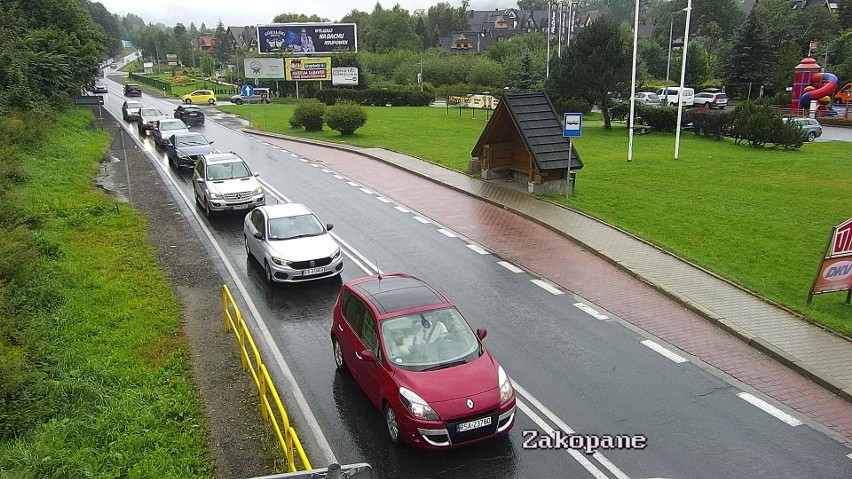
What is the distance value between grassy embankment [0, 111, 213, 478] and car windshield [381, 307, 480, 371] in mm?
2491

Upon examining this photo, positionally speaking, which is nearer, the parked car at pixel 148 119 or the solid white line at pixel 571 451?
the solid white line at pixel 571 451

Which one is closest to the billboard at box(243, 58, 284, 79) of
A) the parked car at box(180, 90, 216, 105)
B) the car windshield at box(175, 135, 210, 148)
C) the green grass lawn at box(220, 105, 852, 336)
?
the parked car at box(180, 90, 216, 105)

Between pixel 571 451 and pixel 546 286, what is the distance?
576 centimetres

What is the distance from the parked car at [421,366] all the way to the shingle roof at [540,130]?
12195 mm

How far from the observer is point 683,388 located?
8.93 m

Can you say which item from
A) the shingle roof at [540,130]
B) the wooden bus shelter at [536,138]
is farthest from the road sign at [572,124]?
Answer: the shingle roof at [540,130]

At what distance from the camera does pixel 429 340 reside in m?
7.95

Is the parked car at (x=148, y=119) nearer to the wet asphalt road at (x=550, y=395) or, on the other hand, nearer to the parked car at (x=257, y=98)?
the parked car at (x=257, y=98)

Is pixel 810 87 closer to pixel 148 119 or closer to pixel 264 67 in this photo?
pixel 148 119

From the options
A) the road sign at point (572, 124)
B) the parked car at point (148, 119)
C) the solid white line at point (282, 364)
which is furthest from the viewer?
the parked car at point (148, 119)

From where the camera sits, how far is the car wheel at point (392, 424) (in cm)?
738

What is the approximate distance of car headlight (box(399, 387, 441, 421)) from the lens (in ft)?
23.0

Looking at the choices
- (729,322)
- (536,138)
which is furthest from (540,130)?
(729,322)

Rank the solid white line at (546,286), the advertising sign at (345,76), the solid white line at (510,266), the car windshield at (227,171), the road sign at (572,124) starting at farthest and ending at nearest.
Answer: the advertising sign at (345,76), the car windshield at (227,171), the road sign at (572,124), the solid white line at (510,266), the solid white line at (546,286)
